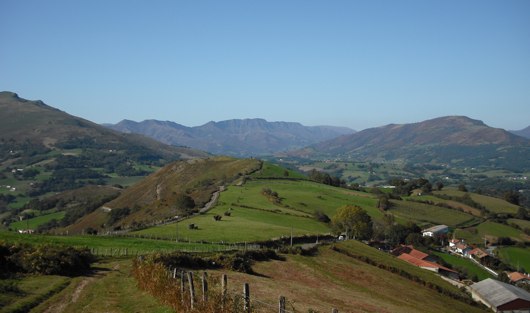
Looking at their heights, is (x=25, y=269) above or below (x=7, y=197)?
above

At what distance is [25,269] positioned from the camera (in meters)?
29.0

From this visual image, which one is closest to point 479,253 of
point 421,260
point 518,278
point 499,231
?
point 518,278

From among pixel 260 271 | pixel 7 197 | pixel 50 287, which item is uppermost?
pixel 50 287

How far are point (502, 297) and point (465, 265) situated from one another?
99.4ft

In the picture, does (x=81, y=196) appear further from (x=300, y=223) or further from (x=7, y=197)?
(x=300, y=223)

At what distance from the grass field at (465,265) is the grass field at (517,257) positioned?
35.1 feet

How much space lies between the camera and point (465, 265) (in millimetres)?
92812

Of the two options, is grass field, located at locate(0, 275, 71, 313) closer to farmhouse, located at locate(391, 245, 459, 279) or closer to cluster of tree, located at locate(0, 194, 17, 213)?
farmhouse, located at locate(391, 245, 459, 279)

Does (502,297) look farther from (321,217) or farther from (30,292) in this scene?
(30,292)

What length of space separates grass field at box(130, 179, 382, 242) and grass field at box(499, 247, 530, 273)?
2821 centimetres

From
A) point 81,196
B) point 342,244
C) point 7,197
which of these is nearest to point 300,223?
point 342,244

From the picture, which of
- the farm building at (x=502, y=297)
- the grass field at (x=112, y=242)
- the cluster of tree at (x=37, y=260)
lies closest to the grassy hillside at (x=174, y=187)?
the grass field at (x=112, y=242)

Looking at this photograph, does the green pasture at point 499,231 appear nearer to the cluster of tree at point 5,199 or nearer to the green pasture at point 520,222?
the green pasture at point 520,222

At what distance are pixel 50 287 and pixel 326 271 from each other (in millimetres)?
27861
